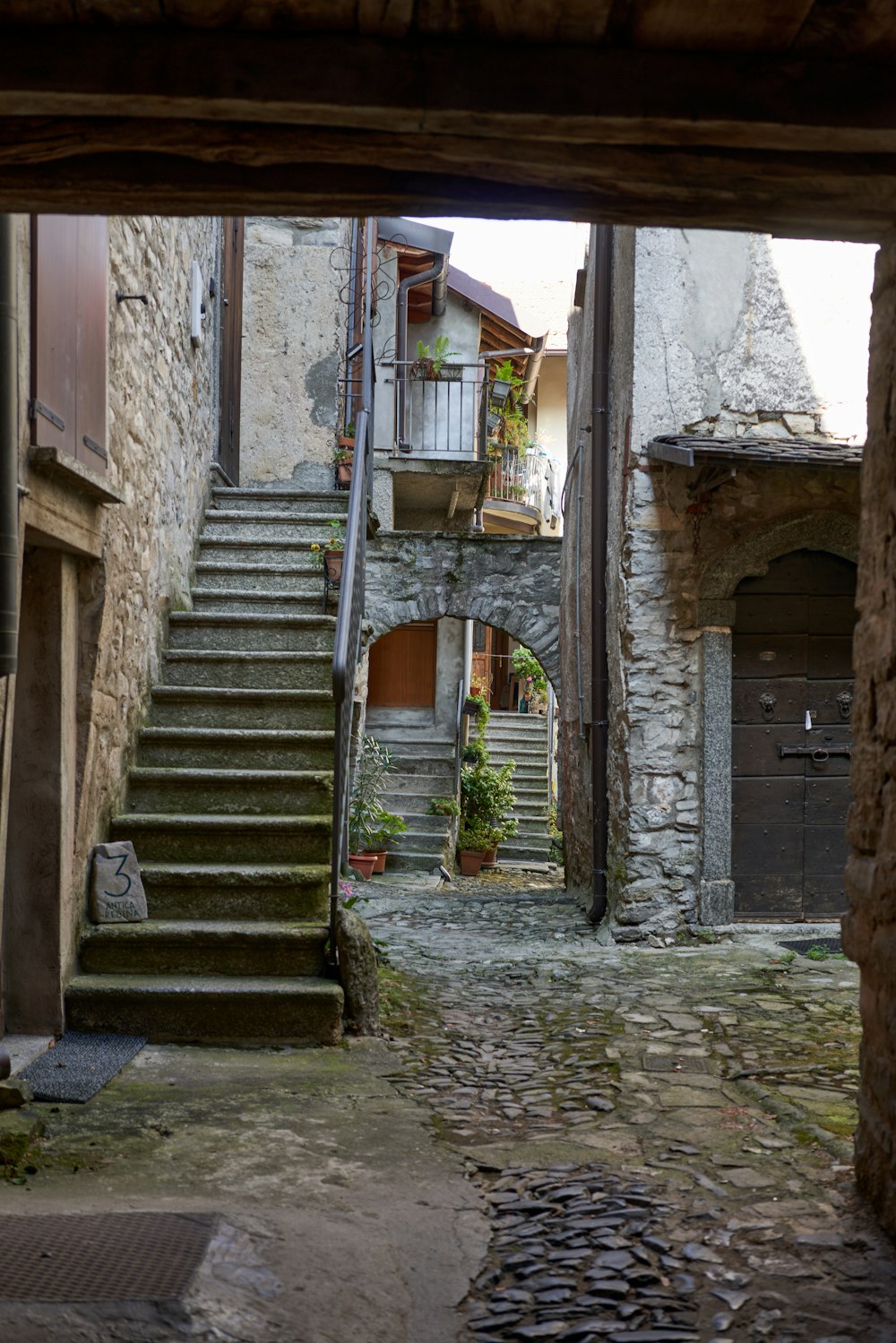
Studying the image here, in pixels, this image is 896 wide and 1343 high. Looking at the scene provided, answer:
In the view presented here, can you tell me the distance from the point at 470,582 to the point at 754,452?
4563 mm

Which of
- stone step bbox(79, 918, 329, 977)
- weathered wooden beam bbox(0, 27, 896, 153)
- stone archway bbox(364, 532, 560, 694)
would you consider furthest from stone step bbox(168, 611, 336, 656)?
stone archway bbox(364, 532, 560, 694)

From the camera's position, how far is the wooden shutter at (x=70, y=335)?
3.67 m

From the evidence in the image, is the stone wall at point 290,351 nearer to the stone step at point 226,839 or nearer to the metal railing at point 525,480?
the stone step at point 226,839

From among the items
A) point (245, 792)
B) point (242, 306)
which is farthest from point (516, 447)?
point (245, 792)

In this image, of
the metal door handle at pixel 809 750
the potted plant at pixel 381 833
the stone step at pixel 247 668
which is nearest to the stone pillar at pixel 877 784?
the stone step at pixel 247 668

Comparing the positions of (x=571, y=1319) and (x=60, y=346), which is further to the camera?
(x=60, y=346)

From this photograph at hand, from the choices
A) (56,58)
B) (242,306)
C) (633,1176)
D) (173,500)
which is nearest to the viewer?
(56,58)

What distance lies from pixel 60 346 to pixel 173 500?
235cm

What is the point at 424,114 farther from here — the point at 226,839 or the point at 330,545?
the point at 330,545

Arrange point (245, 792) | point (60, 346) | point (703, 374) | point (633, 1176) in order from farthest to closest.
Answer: point (703, 374), point (245, 792), point (60, 346), point (633, 1176)

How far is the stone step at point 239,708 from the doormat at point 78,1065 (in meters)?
1.70

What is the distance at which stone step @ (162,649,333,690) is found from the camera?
19.2 feet

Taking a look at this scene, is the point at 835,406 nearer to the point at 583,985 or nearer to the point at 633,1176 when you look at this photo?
the point at 583,985

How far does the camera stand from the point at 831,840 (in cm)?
750
